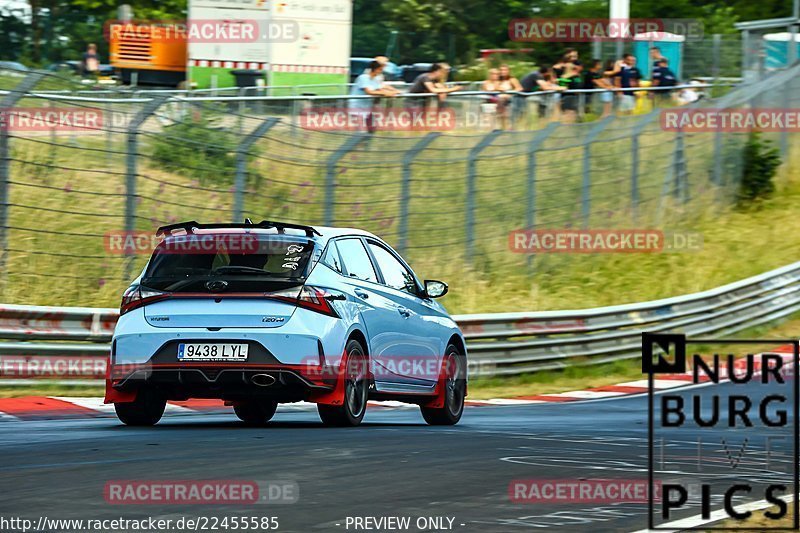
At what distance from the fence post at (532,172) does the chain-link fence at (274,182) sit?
26 millimetres

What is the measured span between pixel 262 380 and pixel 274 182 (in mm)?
8841

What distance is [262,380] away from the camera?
10430mm

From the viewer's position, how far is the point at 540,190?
22.8 m

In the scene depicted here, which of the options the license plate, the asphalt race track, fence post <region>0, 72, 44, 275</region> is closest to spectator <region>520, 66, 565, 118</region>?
fence post <region>0, 72, 44, 275</region>

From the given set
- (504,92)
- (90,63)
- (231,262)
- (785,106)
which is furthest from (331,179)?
(90,63)

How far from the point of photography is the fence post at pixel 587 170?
23672mm

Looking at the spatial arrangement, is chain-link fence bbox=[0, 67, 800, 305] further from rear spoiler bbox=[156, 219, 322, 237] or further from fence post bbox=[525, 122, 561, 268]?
rear spoiler bbox=[156, 219, 322, 237]

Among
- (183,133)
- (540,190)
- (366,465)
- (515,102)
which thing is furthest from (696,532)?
(515,102)

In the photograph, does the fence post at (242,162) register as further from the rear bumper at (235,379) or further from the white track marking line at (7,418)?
the rear bumper at (235,379)

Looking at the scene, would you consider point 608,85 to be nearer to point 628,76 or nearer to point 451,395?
point 628,76

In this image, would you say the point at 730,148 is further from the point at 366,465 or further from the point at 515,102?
the point at 366,465

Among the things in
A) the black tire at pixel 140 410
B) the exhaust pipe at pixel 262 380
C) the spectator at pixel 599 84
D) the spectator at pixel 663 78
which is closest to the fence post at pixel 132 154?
the black tire at pixel 140 410

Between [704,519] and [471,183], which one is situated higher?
[471,183]

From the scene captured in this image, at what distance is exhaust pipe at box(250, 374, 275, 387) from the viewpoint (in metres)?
10.4
